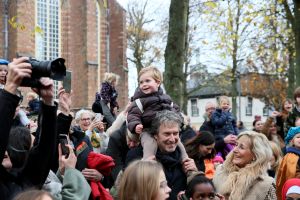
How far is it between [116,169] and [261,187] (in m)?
1.65

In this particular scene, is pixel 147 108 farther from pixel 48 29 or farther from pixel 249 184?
pixel 48 29

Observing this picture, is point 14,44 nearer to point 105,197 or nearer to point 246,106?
point 105,197

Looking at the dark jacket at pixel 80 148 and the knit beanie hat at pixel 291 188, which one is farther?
the knit beanie hat at pixel 291 188

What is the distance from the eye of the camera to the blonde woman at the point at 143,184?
370cm

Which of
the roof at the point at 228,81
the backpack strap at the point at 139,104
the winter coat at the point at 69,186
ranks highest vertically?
the roof at the point at 228,81

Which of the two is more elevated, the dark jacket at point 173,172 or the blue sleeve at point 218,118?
the blue sleeve at point 218,118

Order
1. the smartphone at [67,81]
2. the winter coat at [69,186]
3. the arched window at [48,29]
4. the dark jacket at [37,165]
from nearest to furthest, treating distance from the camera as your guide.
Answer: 1. the dark jacket at [37,165]
2. the smartphone at [67,81]
3. the winter coat at [69,186]
4. the arched window at [48,29]

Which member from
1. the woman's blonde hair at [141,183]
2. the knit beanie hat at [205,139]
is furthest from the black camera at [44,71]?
the knit beanie hat at [205,139]

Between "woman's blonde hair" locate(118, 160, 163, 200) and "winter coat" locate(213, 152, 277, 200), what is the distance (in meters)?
2.00

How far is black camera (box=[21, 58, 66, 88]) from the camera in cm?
Result: 337

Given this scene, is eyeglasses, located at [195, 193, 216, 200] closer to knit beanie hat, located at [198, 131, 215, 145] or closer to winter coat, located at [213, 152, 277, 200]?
winter coat, located at [213, 152, 277, 200]

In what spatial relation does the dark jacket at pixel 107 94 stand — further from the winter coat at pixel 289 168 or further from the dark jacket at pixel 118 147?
the winter coat at pixel 289 168

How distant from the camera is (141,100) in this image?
5.55 m

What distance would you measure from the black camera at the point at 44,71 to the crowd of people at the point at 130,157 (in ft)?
0.24
